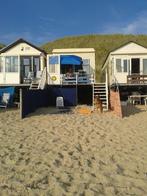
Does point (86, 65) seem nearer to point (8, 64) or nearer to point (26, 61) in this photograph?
point (26, 61)

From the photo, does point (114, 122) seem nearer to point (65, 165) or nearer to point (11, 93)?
point (65, 165)

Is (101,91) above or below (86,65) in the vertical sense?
below

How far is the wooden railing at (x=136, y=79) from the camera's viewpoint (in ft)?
91.5

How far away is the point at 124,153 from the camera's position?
408 inches

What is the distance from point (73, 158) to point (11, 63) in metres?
19.8

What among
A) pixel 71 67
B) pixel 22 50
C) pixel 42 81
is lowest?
pixel 42 81

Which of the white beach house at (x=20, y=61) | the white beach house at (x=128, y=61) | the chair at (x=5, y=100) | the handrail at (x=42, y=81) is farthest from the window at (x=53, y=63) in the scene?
the white beach house at (x=128, y=61)

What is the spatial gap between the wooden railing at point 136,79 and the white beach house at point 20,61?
6.75 m

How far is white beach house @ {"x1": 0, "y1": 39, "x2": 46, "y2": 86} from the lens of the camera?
2800 cm

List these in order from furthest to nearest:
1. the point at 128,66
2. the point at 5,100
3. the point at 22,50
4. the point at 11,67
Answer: the point at 128,66 → the point at 22,50 → the point at 11,67 → the point at 5,100

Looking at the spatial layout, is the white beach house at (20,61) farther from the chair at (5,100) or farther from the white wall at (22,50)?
the chair at (5,100)

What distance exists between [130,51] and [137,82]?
9.99ft

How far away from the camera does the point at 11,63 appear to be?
28.4 m

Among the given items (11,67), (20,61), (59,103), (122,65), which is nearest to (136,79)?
(122,65)
